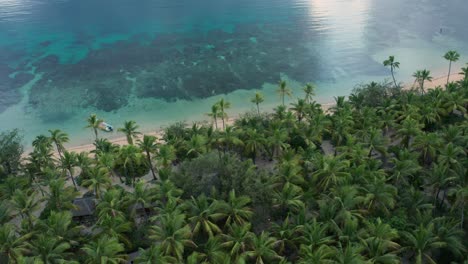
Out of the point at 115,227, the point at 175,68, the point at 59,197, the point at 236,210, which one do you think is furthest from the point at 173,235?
the point at 175,68

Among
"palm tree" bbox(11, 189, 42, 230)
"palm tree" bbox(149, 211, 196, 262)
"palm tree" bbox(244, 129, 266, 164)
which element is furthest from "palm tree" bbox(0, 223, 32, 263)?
"palm tree" bbox(244, 129, 266, 164)

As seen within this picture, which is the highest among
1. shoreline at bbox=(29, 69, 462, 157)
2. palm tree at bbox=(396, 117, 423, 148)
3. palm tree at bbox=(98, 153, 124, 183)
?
palm tree at bbox=(396, 117, 423, 148)

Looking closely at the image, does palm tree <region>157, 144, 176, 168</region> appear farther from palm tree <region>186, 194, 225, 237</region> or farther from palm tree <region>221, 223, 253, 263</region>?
palm tree <region>221, 223, 253, 263</region>

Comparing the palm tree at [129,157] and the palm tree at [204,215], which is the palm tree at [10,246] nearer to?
the palm tree at [204,215]

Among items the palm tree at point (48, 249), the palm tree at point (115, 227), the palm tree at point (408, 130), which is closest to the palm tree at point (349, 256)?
the palm tree at point (115, 227)

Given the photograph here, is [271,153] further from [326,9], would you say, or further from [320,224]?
[326,9]

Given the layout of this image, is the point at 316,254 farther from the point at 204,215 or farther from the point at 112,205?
the point at 112,205

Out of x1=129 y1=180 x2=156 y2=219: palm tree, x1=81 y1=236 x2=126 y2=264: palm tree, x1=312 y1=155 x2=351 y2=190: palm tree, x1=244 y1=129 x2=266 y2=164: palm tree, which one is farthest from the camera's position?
x1=244 y1=129 x2=266 y2=164: palm tree
